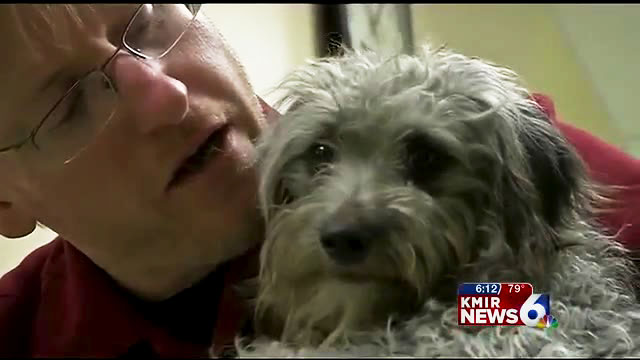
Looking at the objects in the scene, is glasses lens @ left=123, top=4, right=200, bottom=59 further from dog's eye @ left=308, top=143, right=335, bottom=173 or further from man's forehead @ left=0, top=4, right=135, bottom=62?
dog's eye @ left=308, top=143, right=335, bottom=173

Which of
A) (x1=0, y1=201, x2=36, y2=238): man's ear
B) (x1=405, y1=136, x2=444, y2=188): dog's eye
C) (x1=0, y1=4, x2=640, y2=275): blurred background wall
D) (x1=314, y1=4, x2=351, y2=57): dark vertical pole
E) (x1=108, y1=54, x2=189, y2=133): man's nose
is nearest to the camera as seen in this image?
(x1=405, y1=136, x2=444, y2=188): dog's eye

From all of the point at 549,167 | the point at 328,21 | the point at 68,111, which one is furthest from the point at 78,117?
the point at 328,21

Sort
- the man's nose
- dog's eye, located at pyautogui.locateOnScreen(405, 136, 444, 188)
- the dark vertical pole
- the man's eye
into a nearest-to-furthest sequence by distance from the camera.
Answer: dog's eye, located at pyautogui.locateOnScreen(405, 136, 444, 188)
the man's nose
the man's eye
the dark vertical pole

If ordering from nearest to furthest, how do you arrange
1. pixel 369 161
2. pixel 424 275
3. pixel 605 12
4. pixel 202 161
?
pixel 424 275 < pixel 369 161 < pixel 202 161 < pixel 605 12

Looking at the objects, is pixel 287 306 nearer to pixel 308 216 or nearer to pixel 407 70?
pixel 308 216

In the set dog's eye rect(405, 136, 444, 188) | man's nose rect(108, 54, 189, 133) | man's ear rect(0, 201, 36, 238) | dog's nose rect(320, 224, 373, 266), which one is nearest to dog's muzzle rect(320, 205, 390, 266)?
dog's nose rect(320, 224, 373, 266)

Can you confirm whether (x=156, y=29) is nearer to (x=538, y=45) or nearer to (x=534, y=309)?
(x=534, y=309)

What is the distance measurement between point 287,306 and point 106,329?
19cm

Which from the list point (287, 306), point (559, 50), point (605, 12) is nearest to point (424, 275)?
point (287, 306)

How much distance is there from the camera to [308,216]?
3.40 feet

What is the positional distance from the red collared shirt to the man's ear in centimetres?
4

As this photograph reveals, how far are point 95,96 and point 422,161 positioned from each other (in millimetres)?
452

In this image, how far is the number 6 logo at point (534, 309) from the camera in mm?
929

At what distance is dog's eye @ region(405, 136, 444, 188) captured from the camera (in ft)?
3.46
